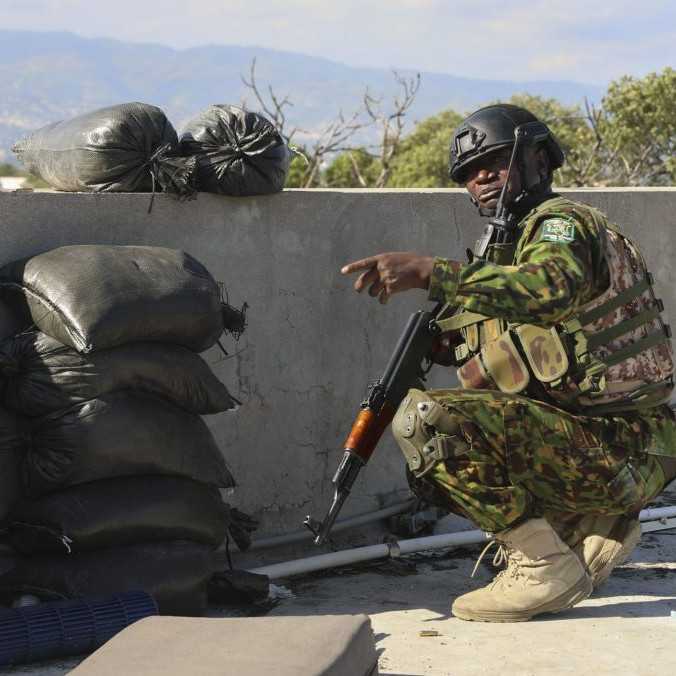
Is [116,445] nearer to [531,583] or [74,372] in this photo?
[74,372]

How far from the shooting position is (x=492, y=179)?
3746 millimetres

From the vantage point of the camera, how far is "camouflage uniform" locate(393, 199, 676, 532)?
341 cm

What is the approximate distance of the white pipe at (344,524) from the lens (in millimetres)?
4297

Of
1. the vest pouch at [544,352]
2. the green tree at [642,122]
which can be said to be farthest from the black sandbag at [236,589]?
the green tree at [642,122]

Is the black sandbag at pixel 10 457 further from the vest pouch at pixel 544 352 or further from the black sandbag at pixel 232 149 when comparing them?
the vest pouch at pixel 544 352

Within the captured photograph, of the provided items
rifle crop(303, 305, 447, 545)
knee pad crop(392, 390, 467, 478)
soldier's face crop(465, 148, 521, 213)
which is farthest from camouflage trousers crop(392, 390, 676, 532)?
soldier's face crop(465, 148, 521, 213)

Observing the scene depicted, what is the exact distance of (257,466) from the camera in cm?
433

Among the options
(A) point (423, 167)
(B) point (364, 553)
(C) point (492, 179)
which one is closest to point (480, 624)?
(B) point (364, 553)

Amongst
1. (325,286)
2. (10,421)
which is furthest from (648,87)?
(10,421)

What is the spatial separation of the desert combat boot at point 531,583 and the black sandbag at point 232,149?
1.41 m

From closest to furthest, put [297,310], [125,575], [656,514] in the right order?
[125,575] < [297,310] < [656,514]

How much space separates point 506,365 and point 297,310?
99 centimetres

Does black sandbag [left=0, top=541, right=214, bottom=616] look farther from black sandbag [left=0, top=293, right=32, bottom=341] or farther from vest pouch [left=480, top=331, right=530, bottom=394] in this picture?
vest pouch [left=480, top=331, right=530, bottom=394]

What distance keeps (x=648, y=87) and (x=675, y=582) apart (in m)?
15.8
